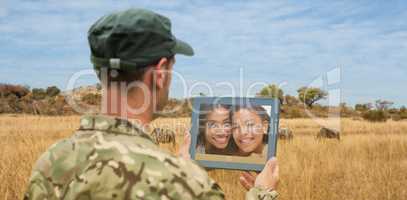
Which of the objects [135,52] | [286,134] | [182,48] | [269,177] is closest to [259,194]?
[269,177]

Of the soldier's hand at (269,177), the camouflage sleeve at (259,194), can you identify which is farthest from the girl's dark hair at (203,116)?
the camouflage sleeve at (259,194)

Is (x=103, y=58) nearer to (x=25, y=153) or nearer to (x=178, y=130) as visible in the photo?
(x=25, y=153)

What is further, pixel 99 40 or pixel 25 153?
pixel 25 153

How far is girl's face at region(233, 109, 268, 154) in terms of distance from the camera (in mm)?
2480

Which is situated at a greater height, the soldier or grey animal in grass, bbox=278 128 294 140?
the soldier

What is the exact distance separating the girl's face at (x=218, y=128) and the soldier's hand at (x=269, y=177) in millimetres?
443

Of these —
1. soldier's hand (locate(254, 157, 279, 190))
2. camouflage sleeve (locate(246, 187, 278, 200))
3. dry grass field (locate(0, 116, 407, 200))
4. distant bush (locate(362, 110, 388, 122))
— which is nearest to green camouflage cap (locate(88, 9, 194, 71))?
camouflage sleeve (locate(246, 187, 278, 200))

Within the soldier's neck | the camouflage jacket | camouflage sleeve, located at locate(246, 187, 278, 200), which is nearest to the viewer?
the camouflage jacket

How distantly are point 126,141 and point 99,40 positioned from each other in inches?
13.7

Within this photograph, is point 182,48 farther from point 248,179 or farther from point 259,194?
point 248,179

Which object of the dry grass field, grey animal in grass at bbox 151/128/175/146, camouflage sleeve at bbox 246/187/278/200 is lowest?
the dry grass field

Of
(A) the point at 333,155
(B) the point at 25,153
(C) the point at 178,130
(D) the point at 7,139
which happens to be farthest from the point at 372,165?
(D) the point at 7,139

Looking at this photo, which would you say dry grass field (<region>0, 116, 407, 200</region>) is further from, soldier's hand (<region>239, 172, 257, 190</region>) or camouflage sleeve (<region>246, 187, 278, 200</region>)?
camouflage sleeve (<region>246, 187, 278, 200</region>)

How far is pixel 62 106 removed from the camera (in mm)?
19938
